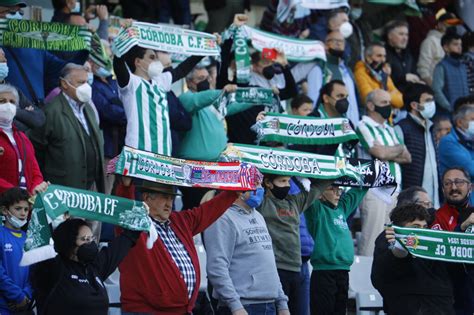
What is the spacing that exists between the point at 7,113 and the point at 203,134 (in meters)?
2.59

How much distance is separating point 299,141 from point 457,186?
1328 mm

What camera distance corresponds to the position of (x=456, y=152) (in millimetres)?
13102

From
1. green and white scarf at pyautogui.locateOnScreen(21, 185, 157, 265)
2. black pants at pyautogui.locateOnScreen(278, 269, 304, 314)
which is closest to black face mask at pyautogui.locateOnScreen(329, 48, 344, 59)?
black pants at pyautogui.locateOnScreen(278, 269, 304, 314)

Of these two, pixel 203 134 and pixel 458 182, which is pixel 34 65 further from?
pixel 458 182

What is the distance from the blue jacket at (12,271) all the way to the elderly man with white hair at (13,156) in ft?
2.45

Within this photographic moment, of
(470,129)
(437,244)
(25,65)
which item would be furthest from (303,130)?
(470,129)

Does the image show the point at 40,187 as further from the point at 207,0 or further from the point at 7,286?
the point at 207,0

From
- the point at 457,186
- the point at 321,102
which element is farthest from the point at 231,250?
the point at 321,102

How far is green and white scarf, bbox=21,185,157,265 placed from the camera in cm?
804

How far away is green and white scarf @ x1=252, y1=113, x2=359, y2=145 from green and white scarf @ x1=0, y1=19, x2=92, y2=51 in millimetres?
1657

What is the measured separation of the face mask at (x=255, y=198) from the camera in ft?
31.7

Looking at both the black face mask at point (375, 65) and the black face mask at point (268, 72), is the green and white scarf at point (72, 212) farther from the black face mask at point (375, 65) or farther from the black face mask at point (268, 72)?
the black face mask at point (375, 65)

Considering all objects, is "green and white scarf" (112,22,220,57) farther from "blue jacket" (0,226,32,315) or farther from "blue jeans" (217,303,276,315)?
"blue jeans" (217,303,276,315)

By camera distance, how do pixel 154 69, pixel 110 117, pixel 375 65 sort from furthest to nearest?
pixel 375 65
pixel 110 117
pixel 154 69
